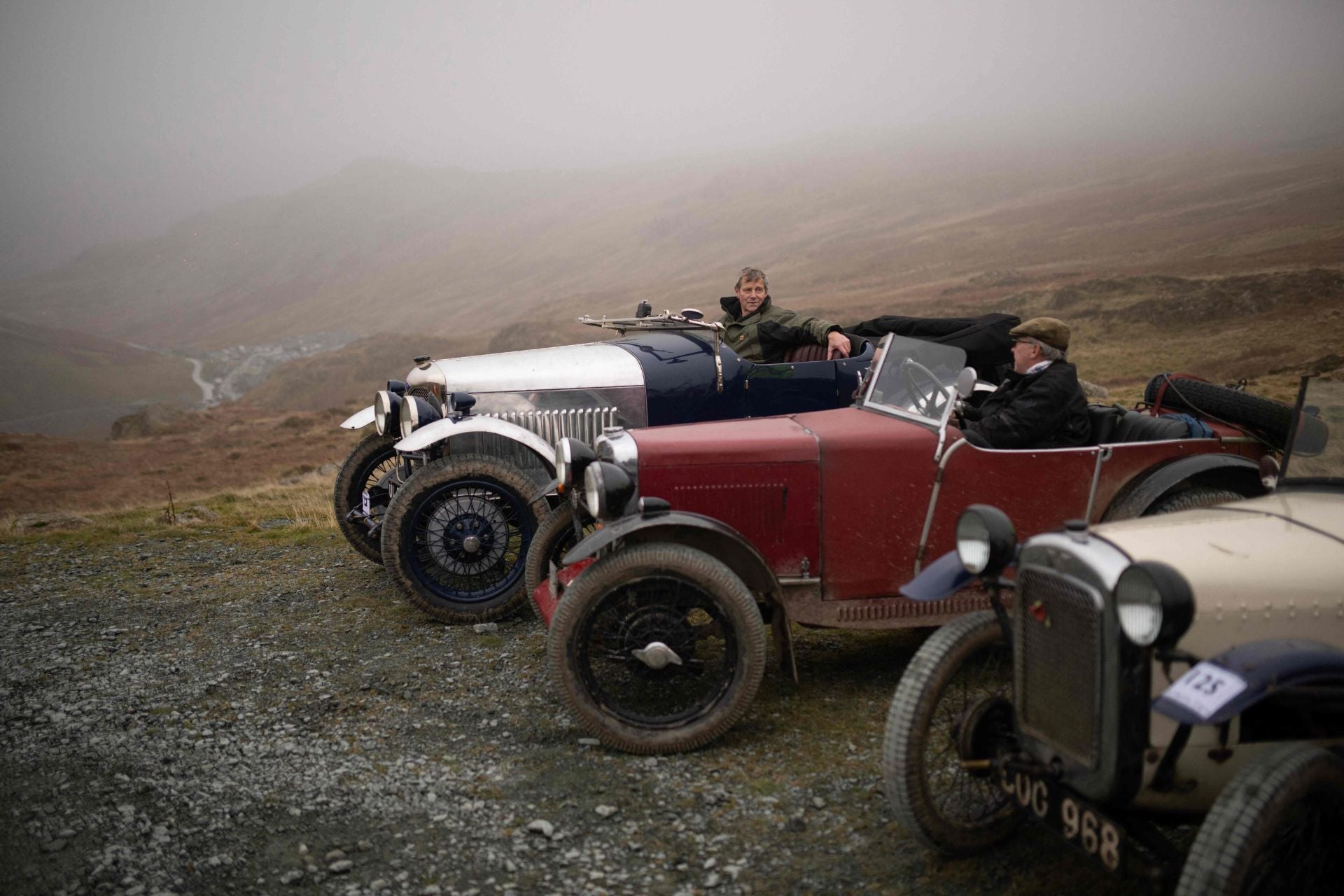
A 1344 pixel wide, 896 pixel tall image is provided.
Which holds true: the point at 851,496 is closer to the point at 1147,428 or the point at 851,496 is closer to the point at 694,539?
the point at 694,539

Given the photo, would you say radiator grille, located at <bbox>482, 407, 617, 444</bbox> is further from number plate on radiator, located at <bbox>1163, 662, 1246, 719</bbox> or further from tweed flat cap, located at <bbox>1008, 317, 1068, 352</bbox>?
number plate on radiator, located at <bbox>1163, 662, 1246, 719</bbox>

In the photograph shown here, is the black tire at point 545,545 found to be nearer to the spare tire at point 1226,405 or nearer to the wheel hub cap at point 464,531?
the wheel hub cap at point 464,531

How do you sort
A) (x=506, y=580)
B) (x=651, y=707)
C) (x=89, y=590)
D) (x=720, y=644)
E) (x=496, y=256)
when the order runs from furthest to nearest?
(x=496, y=256) < (x=89, y=590) < (x=506, y=580) < (x=720, y=644) < (x=651, y=707)

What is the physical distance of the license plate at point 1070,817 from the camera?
254 centimetres

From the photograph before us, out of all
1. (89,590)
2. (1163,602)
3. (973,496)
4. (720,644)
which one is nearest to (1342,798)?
(1163,602)

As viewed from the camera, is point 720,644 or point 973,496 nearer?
point 973,496

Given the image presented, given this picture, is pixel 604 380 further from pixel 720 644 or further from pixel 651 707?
pixel 651 707

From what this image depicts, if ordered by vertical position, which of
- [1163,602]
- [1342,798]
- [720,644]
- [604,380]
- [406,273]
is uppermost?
[406,273]

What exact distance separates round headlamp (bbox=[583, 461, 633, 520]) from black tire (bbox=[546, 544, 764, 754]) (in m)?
0.26

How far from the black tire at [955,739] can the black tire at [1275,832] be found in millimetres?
742

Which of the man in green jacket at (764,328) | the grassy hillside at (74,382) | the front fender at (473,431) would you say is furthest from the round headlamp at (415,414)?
the grassy hillside at (74,382)

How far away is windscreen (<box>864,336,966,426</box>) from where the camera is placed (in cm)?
491

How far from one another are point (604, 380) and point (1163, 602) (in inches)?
179

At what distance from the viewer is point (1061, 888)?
10.2ft
